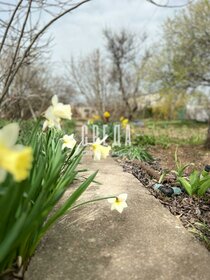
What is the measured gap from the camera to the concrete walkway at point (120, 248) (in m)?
1.89

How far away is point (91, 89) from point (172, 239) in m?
17.7

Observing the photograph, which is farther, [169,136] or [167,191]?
[169,136]

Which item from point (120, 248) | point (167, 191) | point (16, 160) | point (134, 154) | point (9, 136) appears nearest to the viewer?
point (16, 160)

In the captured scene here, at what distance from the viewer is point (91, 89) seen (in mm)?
19672

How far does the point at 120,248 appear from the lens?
6.88 ft

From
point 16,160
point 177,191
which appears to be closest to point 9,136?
point 16,160

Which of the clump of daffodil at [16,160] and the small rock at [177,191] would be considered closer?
the clump of daffodil at [16,160]

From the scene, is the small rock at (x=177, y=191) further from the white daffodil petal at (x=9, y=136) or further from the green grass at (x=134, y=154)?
the white daffodil petal at (x=9, y=136)

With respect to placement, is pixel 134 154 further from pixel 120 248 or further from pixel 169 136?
pixel 169 136

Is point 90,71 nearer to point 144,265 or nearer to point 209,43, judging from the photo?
point 209,43

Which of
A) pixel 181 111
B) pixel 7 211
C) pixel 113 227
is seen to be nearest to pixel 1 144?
pixel 7 211

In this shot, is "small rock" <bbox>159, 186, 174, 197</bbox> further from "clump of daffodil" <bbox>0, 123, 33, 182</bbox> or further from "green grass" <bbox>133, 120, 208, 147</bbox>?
Answer: "green grass" <bbox>133, 120, 208, 147</bbox>

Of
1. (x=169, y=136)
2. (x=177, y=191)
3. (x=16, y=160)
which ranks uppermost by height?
(x=16, y=160)

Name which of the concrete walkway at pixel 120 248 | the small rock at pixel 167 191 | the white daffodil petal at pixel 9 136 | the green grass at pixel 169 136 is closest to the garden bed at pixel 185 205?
the small rock at pixel 167 191
